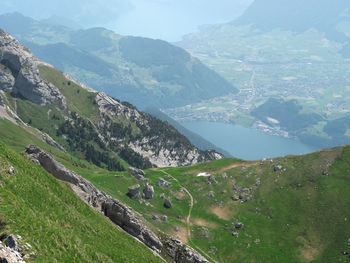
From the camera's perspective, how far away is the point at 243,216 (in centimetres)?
13212

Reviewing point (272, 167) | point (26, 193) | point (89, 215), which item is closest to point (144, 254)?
point (89, 215)

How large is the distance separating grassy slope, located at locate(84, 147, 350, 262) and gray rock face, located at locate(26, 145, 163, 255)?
56.5 m

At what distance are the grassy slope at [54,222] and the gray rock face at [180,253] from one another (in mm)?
12053

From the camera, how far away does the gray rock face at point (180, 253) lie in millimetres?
66812

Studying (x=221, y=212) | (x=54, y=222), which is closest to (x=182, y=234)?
(x=221, y=212)

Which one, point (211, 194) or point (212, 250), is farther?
point (211, 194)

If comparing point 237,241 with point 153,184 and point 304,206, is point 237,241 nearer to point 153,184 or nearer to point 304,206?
point 304,206

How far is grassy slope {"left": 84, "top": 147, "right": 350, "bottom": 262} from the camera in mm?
113744

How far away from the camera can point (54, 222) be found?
37906mm

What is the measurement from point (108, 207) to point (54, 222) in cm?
2720

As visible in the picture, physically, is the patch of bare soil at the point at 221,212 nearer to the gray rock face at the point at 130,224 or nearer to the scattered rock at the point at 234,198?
the scattered rock at the point at 234,198

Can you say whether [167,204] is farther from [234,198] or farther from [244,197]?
[244,197]

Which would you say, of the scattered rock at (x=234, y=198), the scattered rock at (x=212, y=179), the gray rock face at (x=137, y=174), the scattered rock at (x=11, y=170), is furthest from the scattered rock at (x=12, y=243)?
the scattered rock at (x=212, y=179)

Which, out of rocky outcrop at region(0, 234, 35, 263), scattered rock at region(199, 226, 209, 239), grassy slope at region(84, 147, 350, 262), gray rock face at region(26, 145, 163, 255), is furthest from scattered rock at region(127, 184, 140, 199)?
rocky outcrop at region(0, 234, 35, 263)
